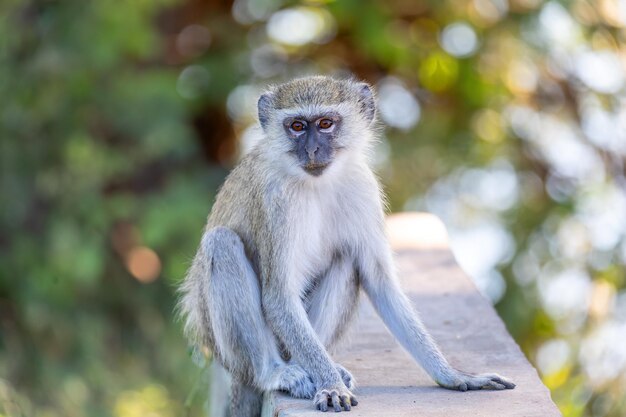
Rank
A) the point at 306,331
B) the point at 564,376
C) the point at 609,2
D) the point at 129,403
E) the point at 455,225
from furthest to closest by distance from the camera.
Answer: the point at 455,225, the point at 609,2, the point at 129,403, the point at 564,376, the point at 306,331

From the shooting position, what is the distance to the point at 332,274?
22.5 feet

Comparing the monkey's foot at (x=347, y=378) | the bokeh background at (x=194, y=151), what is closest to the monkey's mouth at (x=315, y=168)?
the monkey's foot at (x=347, y=378)

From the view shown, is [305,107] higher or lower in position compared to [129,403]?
higher

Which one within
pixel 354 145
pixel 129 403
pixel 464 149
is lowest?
pixel 129 403

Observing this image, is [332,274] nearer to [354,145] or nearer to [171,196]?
[354,145]

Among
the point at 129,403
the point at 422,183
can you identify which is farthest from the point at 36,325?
the point at 422,183

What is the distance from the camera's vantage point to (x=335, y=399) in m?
6.07

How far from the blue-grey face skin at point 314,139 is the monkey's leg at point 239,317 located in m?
0.60

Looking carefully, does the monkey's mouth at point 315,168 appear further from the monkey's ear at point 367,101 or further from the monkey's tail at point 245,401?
the monkey's tail at point 245,401

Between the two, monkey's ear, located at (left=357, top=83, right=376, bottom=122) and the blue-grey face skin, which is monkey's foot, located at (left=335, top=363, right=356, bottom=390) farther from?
monkey's ear, located at (left=357, top=83, right=376, bottom=122)

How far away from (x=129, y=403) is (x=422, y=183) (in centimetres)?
446

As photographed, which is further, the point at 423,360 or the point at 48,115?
the point at 48,115

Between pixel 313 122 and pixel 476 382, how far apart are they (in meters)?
1.65

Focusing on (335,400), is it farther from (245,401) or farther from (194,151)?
(194,151)
